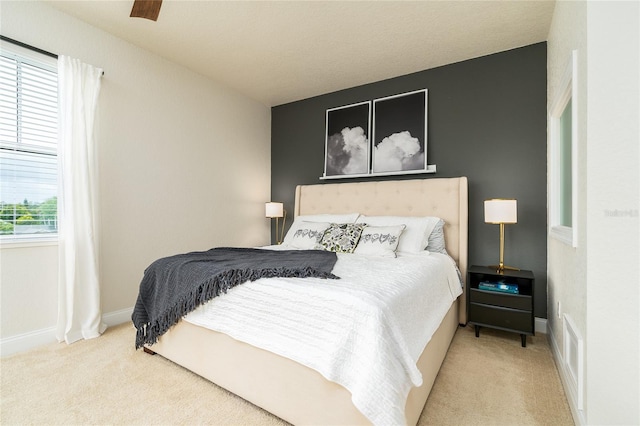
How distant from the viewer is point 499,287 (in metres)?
2.38

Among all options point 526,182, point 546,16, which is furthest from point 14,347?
point 546,16

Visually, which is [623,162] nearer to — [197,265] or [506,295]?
[506,295]

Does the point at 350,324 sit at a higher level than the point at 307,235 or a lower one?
lower

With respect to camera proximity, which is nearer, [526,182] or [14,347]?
[14,347]

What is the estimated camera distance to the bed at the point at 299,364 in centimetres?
126

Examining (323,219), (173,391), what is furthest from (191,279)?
→ (323,219)

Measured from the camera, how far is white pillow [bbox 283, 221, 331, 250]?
2.93 meters

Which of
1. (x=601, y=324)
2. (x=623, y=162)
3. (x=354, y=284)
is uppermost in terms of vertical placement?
(x=623, y=162)

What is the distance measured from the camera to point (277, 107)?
4355 millimetres

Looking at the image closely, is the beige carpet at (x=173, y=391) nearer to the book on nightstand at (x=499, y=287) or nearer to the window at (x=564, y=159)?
the book on nightstand at (x=499, y=287)

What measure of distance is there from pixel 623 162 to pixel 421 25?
1888mm

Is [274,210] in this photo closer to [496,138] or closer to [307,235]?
[307,235]

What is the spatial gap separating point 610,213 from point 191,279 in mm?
2114

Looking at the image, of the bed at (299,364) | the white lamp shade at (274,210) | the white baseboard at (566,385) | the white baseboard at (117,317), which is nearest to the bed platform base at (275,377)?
the bed at (299,364)
